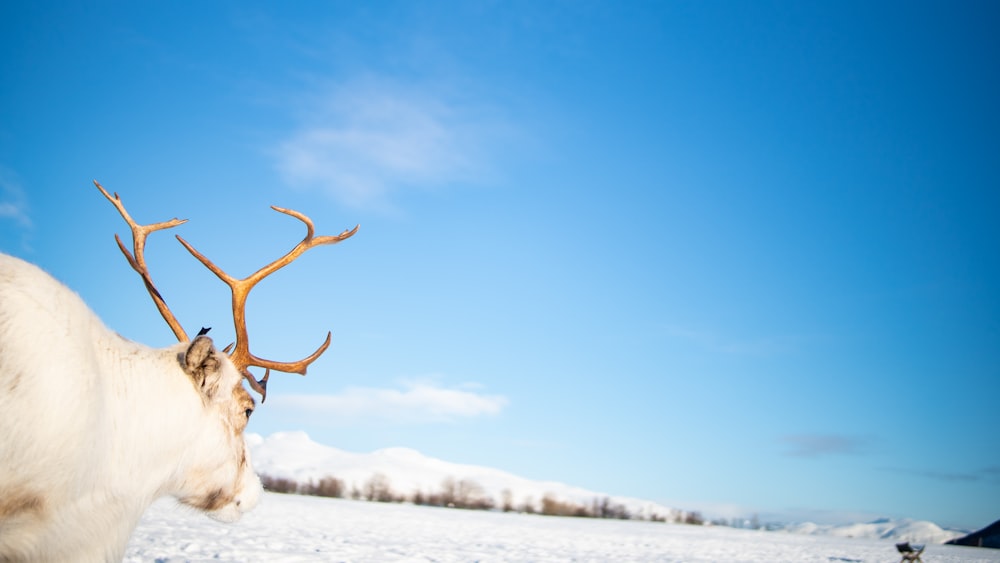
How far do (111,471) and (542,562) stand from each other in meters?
11.6

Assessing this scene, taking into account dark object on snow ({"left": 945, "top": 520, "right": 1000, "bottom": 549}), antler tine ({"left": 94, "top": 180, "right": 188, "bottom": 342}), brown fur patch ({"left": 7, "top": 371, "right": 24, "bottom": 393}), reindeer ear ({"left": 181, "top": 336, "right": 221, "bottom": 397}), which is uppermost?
antler tine ({"left": 94, "top": 180, "right": 188, "bottom": 342})

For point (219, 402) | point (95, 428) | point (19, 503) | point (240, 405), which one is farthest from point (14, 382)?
point (240, 405)

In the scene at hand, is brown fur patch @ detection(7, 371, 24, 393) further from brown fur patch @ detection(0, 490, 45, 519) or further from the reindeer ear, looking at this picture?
the reindeer ear

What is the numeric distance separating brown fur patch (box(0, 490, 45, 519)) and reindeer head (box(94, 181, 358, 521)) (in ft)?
2.95

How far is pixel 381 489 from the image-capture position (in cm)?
5528

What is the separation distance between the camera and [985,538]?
5766 centimetres

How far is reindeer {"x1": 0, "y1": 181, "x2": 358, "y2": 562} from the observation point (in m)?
3.09

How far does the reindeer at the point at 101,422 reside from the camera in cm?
309

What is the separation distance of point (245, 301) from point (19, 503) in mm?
1971

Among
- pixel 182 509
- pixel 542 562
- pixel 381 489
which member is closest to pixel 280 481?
pixel 381 489

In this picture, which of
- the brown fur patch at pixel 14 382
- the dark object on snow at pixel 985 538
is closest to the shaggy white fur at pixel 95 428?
the brown fur patch at pixel 14 382

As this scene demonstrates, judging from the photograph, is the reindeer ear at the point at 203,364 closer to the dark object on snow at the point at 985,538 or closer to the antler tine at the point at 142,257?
the antler tine at the point at 142,257

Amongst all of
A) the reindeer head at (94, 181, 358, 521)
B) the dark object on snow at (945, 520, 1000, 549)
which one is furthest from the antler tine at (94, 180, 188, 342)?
the dark object on snow at (945, 520, 1000, 549)

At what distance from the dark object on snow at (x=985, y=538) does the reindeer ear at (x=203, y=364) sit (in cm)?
7318
